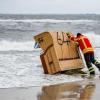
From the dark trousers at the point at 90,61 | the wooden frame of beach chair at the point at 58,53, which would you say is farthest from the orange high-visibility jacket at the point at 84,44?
the wooden frame of beach chair at the point at 58,53

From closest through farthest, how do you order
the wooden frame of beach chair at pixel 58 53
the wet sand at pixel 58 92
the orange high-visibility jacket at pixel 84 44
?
the wet sand at pixel 58 92 < the orange high-visibility jacket at pixel 84 44 < the wooden frame of beach chair at pixel 58 53

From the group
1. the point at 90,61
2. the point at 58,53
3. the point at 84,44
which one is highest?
the point at 84,44

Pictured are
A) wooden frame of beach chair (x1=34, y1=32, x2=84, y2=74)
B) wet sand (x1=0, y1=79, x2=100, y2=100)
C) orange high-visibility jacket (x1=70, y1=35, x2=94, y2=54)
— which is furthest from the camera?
wooden frame of beach chair (x1=34, y1=32, x2=84, y2=74)

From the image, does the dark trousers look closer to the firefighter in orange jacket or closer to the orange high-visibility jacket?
the firefighter in orange jacket

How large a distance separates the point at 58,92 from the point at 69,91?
0.84 ft

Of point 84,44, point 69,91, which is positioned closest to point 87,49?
point 84,44

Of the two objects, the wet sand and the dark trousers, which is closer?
the wet sand

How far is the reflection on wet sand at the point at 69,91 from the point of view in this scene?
26.6ft

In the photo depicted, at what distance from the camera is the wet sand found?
26.6ft

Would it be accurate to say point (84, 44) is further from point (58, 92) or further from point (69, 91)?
point (58, 92)

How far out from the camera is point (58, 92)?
8727 millimetres

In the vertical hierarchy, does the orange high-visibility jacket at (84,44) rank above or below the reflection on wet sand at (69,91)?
above

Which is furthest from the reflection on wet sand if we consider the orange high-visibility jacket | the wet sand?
the orange high-visibility jacket

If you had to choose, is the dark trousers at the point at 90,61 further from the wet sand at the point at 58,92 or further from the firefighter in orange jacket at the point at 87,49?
the wet sand at the point at 58,92
